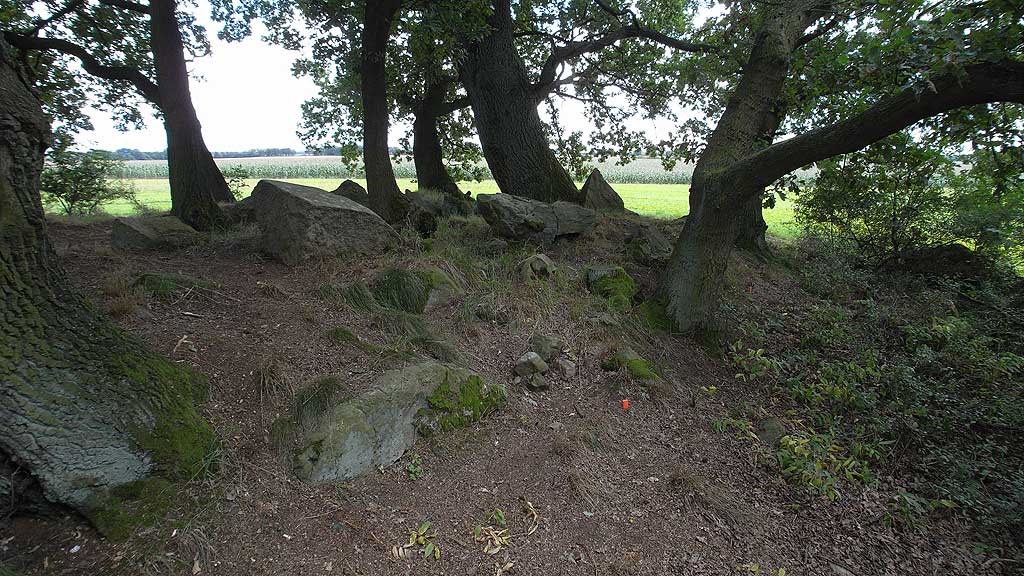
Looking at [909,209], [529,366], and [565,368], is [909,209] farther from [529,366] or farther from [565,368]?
[529,366]

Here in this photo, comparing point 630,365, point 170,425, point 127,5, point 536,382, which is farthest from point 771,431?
point 127,5

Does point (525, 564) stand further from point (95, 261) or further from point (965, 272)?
point (965, 272)

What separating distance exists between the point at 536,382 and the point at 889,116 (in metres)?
3.82

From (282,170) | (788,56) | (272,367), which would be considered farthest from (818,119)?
(282,170)

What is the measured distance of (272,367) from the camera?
3.30 metres

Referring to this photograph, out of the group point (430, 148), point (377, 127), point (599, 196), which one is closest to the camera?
point (377, 127)

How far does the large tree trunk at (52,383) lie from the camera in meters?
2.13

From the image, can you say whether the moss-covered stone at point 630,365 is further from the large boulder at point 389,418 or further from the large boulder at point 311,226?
the large boulder at point 311,226

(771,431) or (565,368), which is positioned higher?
(565,368)

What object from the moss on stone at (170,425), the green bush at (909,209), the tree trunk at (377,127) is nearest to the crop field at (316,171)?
the green bush at (909,209)

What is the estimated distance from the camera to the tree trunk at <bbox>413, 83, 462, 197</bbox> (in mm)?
10906

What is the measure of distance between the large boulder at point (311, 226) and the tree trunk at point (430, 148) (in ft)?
17.3

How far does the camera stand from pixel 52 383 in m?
2.24

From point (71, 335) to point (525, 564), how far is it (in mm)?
2665
